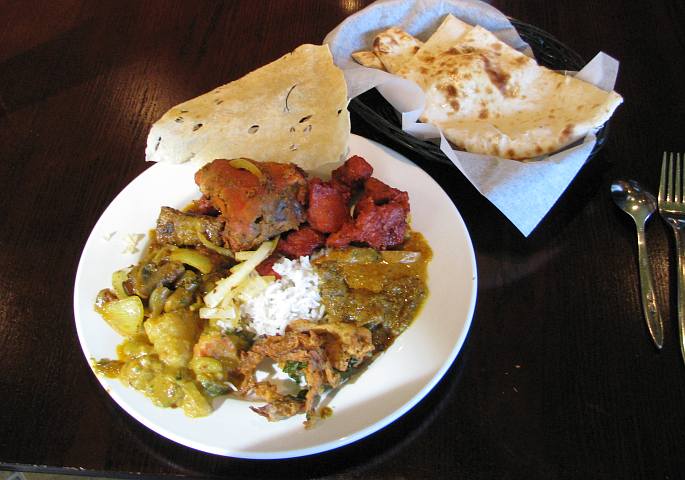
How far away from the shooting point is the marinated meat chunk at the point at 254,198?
2.06 meters

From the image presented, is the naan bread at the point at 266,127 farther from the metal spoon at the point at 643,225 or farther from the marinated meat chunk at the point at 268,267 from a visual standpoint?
the metal spoon at the point at 643,225

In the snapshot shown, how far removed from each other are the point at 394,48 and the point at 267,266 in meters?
1.36

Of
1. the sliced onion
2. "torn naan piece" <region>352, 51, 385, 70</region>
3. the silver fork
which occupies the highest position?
the sliced onion

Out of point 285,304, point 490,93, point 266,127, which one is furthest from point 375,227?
point 490,93

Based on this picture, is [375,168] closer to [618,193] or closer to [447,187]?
[447,187]

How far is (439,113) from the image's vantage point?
2.52 meters

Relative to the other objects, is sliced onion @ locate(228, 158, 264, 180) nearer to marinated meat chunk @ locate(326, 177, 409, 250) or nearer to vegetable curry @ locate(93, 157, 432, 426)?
vegetable curry @ locate(93, 157, 432, 426)

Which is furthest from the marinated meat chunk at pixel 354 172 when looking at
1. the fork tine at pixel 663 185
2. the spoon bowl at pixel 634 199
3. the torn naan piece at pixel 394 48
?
the fork tine at pixel 663 185

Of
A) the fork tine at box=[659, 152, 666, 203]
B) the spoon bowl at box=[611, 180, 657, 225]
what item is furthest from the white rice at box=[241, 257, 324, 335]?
the fork tine at box=[659, 152, 666, 203]

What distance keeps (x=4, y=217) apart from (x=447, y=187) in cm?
204

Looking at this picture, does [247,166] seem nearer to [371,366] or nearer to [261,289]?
[261,289]

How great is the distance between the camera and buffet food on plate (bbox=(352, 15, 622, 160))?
92.7 inches

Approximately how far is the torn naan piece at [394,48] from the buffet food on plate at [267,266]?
46cm

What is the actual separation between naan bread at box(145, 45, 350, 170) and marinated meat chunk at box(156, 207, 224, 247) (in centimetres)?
31
